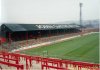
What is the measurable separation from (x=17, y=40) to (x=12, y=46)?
4.55m

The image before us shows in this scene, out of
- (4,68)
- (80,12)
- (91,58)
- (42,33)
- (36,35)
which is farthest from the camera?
(80,12)

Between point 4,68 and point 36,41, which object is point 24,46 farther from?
point 4,68

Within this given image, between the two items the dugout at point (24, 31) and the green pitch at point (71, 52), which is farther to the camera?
the dugout at point (24, 31)

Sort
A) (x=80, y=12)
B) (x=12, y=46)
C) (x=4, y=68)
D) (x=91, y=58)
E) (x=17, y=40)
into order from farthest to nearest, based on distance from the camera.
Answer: (x=80, y=12) → (x=17, y=40) → (x=12, y=46) → (x=91, y=58) → (x=4, y=68)

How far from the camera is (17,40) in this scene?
29.3m

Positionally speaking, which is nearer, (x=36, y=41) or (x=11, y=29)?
(x=11, y=29)

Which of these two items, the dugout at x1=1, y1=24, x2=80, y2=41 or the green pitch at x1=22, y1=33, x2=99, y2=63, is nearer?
the green pitch at x1=22, y1=33, x2=99, y2=63

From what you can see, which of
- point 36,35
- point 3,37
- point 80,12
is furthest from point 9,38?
point 80,12

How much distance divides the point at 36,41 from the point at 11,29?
417cm

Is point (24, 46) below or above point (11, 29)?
below

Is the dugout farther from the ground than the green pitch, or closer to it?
farther from the ground

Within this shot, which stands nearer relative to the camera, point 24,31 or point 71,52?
point 71,52

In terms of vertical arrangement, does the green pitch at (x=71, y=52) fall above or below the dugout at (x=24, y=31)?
below

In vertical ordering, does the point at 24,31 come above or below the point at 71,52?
above
